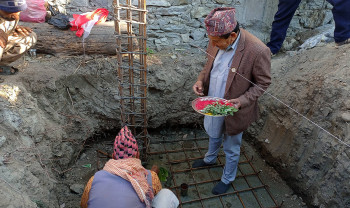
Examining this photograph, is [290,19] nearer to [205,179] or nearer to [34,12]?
[205,179]

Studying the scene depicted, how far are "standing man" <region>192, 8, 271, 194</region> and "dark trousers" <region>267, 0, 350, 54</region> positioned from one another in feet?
6.43

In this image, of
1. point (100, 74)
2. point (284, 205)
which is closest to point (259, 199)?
point (284, 205)

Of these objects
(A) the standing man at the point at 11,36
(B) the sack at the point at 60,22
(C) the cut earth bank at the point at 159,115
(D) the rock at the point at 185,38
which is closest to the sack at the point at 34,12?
(B) the sack at the point at 60,22

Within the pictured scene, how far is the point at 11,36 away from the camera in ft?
9.92

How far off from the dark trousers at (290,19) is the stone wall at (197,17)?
445 millimetres

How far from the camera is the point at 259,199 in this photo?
3178mm

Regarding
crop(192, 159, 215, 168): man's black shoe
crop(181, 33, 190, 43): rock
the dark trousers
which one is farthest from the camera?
crop(181, 33, 190, 43): rock

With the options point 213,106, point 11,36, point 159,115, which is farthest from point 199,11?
point 11,36

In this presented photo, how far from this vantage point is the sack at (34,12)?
3773mm

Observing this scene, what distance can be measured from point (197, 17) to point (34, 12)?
2831 mm

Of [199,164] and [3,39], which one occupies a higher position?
[3,39]

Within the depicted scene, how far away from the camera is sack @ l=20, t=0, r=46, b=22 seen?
3.77 m

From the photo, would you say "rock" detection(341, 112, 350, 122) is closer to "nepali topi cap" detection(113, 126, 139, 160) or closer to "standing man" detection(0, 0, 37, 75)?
Answer: "nepali topi cap" detection(113, 126, 139, 160)

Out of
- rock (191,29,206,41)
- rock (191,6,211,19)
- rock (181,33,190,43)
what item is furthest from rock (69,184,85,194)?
rock (191,6,211,19)
